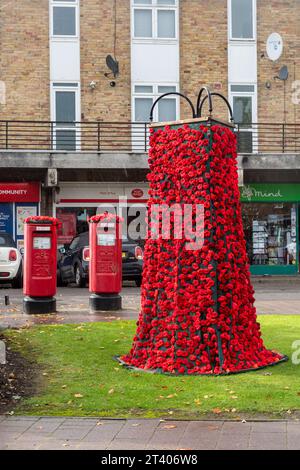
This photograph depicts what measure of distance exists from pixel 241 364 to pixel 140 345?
1.13 metres

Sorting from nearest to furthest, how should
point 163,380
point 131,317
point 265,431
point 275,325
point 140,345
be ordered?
point 265,431, point 163,380, point 140,345, point 275,325, point 131,317

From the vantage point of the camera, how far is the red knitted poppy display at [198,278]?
773cm

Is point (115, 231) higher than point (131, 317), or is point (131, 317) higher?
point (115, 231)

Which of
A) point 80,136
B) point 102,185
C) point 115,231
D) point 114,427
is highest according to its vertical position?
point 80,136

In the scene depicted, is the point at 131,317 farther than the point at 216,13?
No

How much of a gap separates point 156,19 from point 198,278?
19.9 metres

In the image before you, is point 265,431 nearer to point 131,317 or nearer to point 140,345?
point 140,345

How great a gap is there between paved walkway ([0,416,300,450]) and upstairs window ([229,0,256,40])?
872 inches

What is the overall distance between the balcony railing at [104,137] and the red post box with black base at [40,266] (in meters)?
11.3

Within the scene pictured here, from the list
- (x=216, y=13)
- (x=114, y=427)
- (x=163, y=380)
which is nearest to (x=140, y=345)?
(x=163, y=380)

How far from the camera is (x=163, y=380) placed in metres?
7.40

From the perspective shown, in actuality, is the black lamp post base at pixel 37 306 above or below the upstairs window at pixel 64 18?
below

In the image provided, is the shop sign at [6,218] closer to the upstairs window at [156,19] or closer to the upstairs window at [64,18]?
the upstairs window at [64,18]

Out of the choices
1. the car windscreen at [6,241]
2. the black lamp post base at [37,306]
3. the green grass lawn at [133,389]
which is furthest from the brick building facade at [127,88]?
the green grass lawn at [133,389]
